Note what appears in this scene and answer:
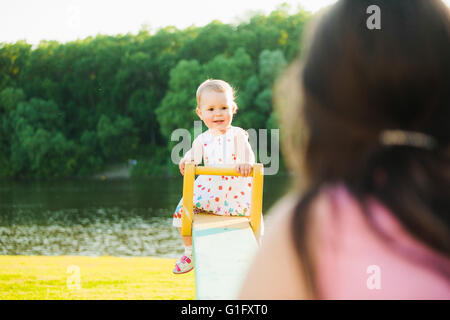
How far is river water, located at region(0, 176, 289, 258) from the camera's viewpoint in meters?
17.7

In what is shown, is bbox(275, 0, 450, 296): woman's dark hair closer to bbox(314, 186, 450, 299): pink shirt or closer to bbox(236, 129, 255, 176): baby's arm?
bbox(314, 186, 450, 299): pink shirt

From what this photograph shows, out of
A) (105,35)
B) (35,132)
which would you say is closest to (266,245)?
(35,132)

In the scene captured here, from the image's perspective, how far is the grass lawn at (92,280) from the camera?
627cm

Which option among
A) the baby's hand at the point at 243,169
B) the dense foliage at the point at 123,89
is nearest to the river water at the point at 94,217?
the dense foliage at the point at 123,89

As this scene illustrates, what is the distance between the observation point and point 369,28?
49.3 inches

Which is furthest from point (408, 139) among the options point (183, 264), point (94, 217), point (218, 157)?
point (94, 217)

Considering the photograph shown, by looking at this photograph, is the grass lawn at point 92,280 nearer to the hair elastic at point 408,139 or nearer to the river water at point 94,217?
the hair elastic at point 408,139

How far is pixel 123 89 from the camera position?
44.8 meters

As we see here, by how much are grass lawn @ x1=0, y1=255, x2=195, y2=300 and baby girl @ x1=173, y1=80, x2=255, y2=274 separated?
1355 mm

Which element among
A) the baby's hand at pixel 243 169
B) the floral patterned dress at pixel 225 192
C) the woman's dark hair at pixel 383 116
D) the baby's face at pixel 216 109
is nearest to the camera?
the woman's dark hair at pixel 383 116

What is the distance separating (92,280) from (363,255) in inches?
251

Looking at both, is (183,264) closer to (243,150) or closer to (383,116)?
(243,150)

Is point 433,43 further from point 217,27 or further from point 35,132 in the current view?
point 217,27

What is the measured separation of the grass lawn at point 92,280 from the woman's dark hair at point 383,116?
501 centimetres
